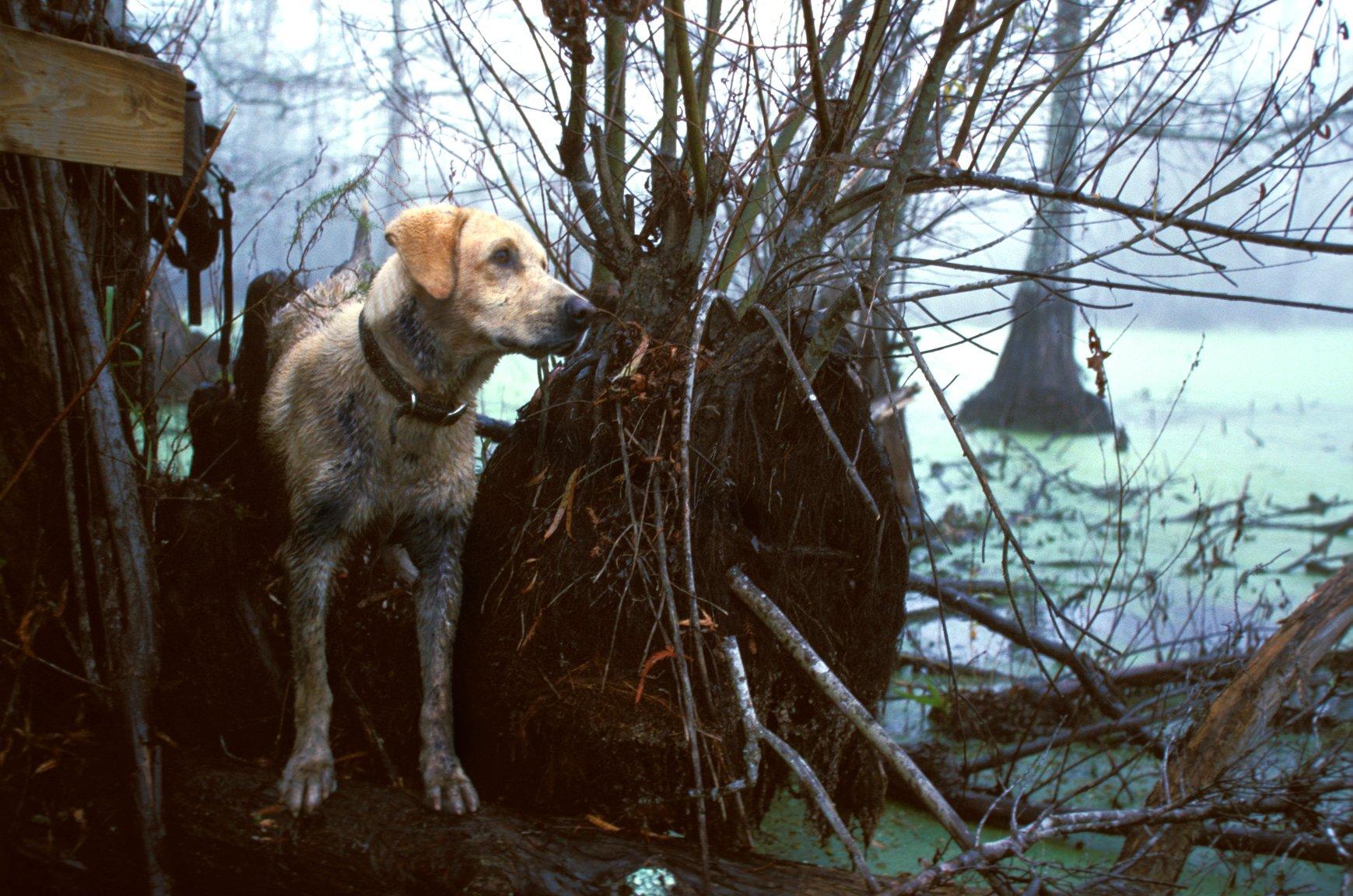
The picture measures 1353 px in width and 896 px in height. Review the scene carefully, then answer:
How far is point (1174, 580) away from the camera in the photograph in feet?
21.1

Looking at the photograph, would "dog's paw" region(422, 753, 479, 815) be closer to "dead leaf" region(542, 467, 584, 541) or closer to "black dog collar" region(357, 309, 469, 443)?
"dead leaf" region(542, 467, 584, 541)

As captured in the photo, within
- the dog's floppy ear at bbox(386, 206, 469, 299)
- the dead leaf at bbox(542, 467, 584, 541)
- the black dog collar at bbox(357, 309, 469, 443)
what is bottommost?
the dead leaf at bbox(542, 467, 584, 541)

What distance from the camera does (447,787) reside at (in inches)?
110

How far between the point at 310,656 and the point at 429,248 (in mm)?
1272

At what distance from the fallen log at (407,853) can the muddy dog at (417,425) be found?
12 cm

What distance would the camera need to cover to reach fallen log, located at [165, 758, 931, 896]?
2479 millimetres

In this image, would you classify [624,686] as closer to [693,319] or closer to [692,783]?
[692,783]

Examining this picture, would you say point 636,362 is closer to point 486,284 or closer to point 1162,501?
point 486,284

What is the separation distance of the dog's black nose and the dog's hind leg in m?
1.01

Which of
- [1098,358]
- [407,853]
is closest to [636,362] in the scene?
[1098,358]

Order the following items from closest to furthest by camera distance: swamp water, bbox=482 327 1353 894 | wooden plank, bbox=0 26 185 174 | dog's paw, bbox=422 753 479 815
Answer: wooden plank, bbox=0 26 185 174
dog's paw, bbox=422 753 479 815
swamp water, bbox=482 327 1353 894

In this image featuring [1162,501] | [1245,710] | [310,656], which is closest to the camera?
[310,656]

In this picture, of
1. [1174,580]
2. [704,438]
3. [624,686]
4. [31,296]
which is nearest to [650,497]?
[704,438]

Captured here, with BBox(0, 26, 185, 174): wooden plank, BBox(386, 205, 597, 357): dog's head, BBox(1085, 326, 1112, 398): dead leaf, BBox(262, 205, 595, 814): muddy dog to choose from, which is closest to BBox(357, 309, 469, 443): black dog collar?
BBox(262, 205, 595, 814): muddy dog
